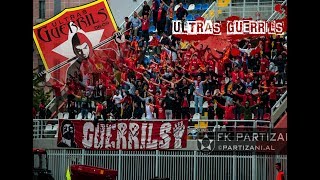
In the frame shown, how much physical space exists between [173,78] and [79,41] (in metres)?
1.82

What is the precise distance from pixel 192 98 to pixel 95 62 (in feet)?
6.08

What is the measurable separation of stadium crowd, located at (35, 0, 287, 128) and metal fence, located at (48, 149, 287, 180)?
0.67 metres

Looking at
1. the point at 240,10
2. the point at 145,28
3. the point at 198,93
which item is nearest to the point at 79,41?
the point at 145,28

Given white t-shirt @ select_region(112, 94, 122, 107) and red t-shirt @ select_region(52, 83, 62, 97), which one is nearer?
white t-shirt @ select_region(112, 94, 122, 107)

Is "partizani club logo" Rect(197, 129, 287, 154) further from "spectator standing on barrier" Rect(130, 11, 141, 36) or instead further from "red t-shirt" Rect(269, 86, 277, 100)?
"spectator standing on barrier" Rect(130, 11, 141, 36)

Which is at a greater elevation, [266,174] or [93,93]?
[93,93]

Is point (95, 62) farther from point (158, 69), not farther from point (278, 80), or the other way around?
point (278, 80)

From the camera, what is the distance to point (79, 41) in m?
13.1

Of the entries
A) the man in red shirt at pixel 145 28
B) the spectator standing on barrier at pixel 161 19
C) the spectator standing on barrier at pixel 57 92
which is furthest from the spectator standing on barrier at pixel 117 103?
the spectator standing on barrier at pixel 161 19

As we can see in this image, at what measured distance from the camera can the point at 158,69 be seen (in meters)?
13.0

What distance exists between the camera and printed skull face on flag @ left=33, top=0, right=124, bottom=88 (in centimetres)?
1305

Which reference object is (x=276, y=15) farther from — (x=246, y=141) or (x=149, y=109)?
(x=149, y=109)

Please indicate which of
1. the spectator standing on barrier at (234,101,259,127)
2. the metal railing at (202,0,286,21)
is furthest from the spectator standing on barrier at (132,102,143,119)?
the metal railing at (202,0,286,21)
